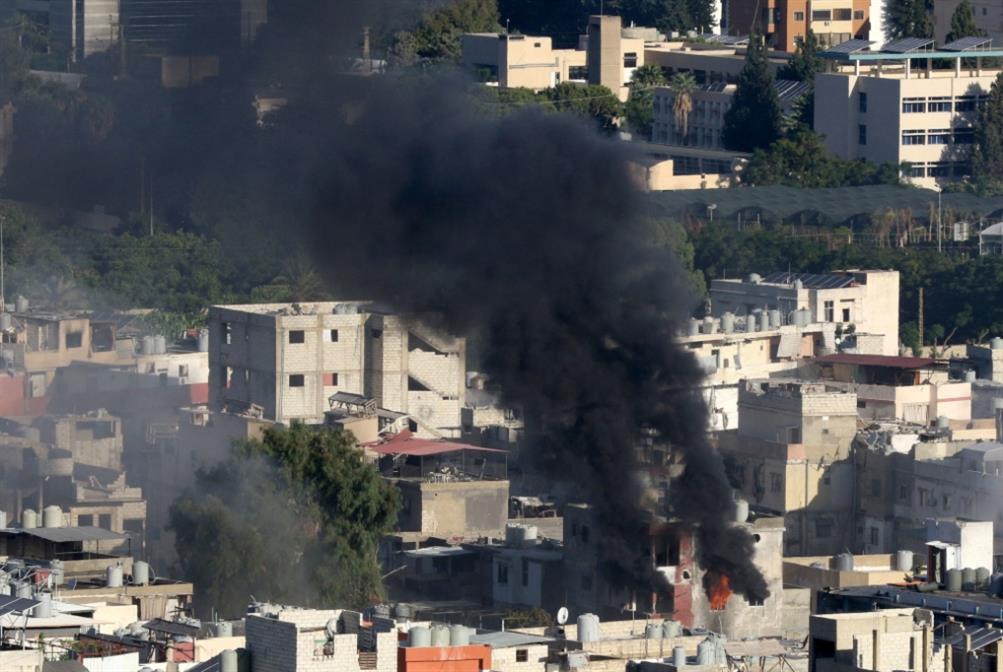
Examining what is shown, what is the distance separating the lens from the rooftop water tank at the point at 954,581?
4334 cm

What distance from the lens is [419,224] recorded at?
176ft

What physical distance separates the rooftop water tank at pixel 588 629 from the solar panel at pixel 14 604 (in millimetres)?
5939

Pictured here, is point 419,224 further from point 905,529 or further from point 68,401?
point 68,401

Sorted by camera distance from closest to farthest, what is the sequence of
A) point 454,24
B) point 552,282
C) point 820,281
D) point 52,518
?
point 52,518
point 552,282
point 820,281
point 454,24

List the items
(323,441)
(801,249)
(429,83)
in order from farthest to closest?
(801,249)
(429,83)
(323,441)

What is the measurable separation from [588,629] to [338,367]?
2215 cm

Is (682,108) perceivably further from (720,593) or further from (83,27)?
(720,593)

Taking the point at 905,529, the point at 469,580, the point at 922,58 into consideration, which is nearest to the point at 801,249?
the point at 922,58

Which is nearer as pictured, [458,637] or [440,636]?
[440,636]

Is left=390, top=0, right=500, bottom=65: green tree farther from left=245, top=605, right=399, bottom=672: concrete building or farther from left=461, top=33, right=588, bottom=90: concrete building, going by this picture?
left=245, top=605, right=399, bottom=672: concrete building

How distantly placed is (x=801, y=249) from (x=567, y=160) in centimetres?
3754

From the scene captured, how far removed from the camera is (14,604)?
4028 centimetres

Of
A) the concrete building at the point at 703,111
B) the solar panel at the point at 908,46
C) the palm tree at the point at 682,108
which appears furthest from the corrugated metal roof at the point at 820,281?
the palm tree at the point at 682,108

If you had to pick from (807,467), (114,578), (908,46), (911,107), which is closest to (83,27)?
(807,467)
